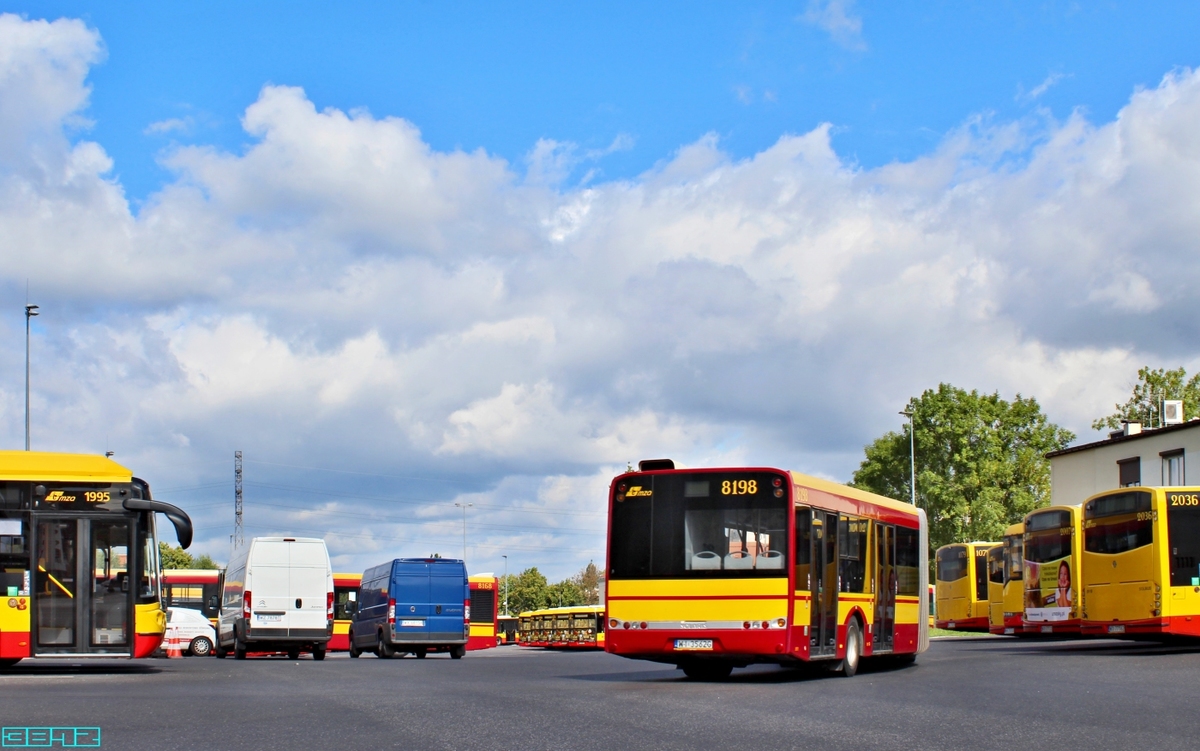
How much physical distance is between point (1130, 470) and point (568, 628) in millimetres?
23937

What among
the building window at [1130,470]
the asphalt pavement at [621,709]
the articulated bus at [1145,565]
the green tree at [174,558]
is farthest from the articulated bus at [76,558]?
the green tree at [174,558]

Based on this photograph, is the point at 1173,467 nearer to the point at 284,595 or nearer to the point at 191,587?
the point at 284,595

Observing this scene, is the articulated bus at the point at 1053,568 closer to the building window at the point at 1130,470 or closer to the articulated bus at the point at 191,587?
the building window at the point at 1130,470

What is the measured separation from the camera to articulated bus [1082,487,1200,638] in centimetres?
2562

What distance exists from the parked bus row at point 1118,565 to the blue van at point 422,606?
1393cm

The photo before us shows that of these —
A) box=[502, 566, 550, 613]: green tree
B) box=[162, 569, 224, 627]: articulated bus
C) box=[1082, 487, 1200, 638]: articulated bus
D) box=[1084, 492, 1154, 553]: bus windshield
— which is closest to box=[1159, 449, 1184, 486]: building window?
box=[1084, 492, 1154, 553]: bus windshield

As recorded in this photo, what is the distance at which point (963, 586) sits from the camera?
45.3 metres

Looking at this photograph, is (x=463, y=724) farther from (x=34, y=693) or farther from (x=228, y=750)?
(x=34, y=693)

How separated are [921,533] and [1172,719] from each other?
41.4 feet

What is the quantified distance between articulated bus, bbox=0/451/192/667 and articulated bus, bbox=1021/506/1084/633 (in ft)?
65.9

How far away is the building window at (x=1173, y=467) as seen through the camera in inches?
1919

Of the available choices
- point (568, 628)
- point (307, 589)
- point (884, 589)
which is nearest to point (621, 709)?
point (884, 589)

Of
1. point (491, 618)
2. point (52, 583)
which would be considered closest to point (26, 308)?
point (491, 618)

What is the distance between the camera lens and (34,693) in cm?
1482
